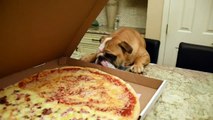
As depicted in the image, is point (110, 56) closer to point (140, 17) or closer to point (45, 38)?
point (45, 38)

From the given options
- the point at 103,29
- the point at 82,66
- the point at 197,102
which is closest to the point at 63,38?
the point at 82,66

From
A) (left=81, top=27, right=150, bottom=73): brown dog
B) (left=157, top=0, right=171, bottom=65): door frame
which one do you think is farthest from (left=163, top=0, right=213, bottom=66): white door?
(left=81, top=27, right=150, bottom=73): brown dog

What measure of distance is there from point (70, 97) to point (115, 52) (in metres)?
0.58

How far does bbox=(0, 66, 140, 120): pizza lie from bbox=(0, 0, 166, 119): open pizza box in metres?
0.06

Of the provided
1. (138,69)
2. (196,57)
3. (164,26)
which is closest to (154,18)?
(164,26)

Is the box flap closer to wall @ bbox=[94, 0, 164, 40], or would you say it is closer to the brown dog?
the brown dog

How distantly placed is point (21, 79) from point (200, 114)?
85 centimetres

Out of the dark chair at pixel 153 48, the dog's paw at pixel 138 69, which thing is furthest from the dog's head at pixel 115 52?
the dark chair at pixel 153 48

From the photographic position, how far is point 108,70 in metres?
1.26

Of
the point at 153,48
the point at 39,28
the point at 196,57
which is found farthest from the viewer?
the point at 153,48

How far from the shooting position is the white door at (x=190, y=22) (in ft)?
8.25

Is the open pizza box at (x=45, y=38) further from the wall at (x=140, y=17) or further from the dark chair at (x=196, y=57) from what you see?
the wall at (x=140, y=17)

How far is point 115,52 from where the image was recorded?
1.54 meters

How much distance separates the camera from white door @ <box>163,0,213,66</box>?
2.51m
